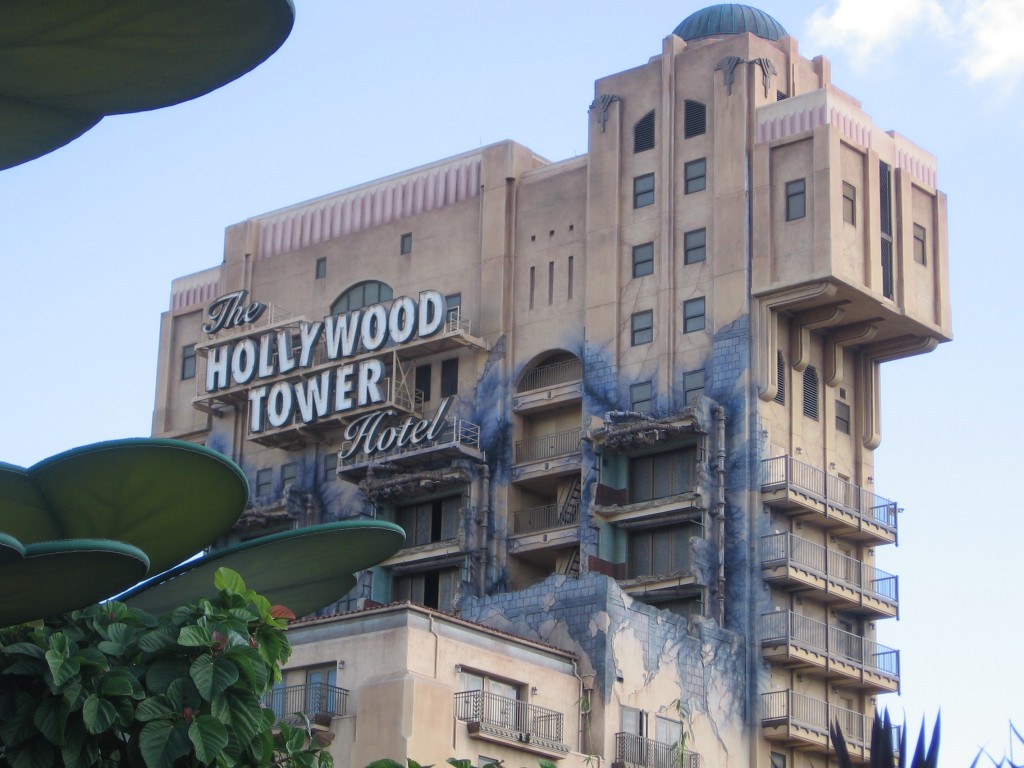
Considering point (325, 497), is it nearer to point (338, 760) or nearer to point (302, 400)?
point (302, 400)

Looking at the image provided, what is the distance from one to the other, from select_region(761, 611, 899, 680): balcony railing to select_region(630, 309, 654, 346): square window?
38.0 ft

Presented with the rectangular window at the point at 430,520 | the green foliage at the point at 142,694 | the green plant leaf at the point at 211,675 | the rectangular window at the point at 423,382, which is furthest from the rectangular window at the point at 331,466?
the green plant leaf at the point at 211,675

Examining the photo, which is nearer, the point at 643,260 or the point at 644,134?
the point at 643,260

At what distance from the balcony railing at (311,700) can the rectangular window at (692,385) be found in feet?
69.1

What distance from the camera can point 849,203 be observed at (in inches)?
3127

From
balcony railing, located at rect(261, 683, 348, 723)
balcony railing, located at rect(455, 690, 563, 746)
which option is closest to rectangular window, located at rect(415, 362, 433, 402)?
balcony railing, located at rect(455, 690, 563, 746)

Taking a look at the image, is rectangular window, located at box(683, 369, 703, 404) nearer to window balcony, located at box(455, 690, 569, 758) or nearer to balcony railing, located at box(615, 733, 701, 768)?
balcony railing, located at box(615, 733, 701, 768)

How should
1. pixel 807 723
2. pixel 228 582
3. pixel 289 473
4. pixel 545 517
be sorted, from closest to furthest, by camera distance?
pixel 228 582, pixel 807 723, pixel 545 517, pixel 289 473

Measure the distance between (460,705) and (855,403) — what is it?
26003 mm

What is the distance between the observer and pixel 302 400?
3457 inches

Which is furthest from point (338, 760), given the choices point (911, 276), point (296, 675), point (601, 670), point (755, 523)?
point (911, 276)

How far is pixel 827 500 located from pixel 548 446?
35.6ft

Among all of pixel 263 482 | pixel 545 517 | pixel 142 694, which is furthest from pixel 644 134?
pixel 142 694

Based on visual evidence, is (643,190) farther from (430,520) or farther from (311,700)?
(311,700)
